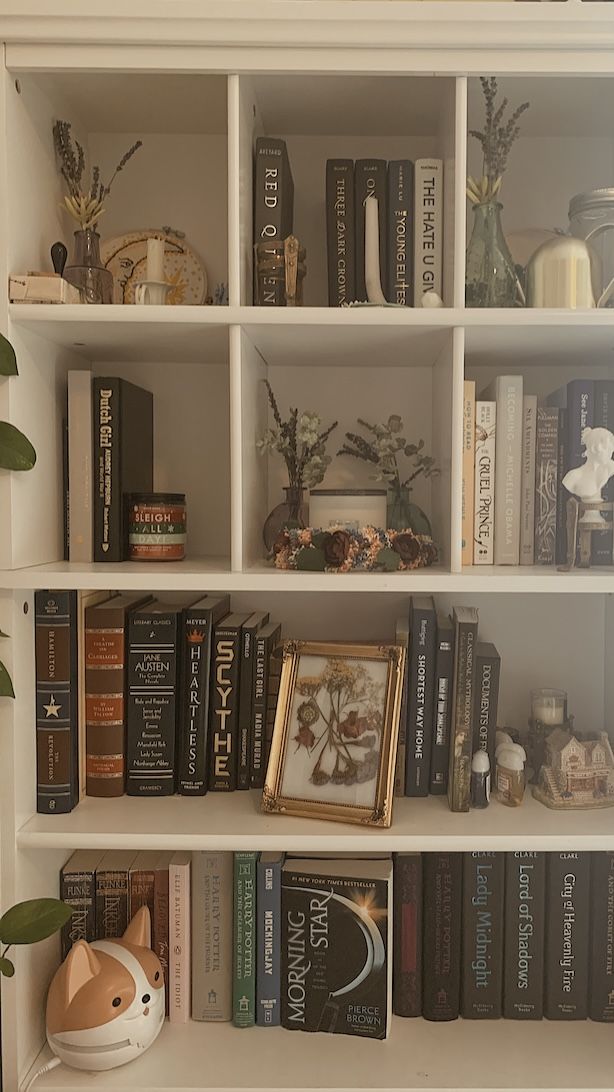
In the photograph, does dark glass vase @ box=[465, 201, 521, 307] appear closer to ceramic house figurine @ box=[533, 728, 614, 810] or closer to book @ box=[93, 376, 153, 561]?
book @ box=[93, 376, 153, 561]

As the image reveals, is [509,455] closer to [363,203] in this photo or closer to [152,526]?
[363,203]

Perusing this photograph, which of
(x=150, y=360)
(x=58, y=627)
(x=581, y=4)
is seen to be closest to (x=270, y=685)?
(x=58, y=627)

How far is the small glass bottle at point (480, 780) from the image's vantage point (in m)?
1.34

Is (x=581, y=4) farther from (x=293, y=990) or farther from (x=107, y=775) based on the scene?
(x=293, y=990)

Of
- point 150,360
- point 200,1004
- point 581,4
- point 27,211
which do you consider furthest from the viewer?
point 150,360

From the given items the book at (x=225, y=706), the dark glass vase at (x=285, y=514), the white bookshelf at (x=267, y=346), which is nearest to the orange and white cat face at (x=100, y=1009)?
the white bookshelf at (x=267, y=346)

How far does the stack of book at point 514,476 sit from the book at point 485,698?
6.2 inches

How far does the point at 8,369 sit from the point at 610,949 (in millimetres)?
1242

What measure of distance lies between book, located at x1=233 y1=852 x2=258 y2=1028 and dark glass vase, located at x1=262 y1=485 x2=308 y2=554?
0.49 meters

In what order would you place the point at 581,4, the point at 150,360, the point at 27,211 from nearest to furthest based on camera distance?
the point at 581,4
the point at 27,211
the point at 150,360

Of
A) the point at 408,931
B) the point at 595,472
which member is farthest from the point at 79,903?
the point at 595,472

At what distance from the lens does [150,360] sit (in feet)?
4.90

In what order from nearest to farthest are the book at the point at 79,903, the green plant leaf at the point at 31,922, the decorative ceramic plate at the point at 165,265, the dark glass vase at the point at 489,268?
the green plant leaf at the point at 31,922, the dark glass vase at the point at 489,268, the book at the point at 79,903, the decorative ceramic plate at the point at 165,265

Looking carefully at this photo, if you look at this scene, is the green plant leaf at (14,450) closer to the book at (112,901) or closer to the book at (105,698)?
the book at (105,698)
